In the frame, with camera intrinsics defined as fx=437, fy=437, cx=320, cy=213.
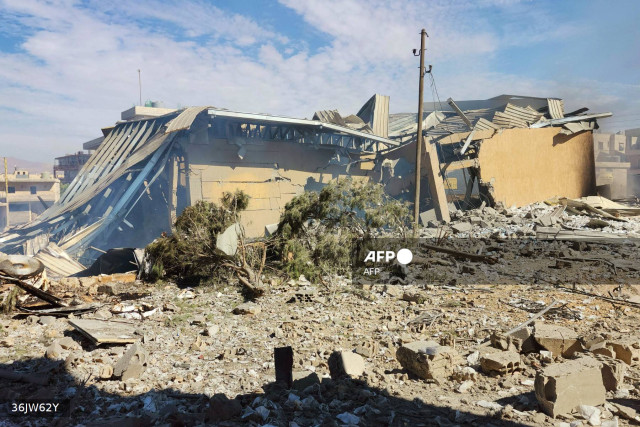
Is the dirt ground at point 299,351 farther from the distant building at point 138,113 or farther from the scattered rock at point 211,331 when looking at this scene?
the distant building at point 138,113

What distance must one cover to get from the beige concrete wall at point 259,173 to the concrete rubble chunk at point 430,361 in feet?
36.8

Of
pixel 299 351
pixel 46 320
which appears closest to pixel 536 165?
pixel 299 351

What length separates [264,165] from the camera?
699 inches

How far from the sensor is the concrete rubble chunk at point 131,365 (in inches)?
194

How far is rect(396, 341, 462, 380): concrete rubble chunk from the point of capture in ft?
15.3

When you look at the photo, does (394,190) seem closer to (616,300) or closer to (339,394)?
(616,300)

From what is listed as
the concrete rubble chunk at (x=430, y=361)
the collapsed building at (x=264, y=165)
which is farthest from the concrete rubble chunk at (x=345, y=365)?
the collapsed building at (x=264, y=165)

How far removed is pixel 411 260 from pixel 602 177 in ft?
73.7

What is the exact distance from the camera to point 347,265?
1027cm

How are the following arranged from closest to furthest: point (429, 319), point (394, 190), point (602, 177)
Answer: point (429, 319) → point (394, 190) → point (602, 177)

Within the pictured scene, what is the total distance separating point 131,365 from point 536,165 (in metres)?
19.0

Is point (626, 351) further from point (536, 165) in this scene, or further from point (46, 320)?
point (536, 165)

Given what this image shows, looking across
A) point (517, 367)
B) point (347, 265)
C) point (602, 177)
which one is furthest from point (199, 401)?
point (602, 177)

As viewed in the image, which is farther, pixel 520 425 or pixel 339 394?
pixel 339 394
